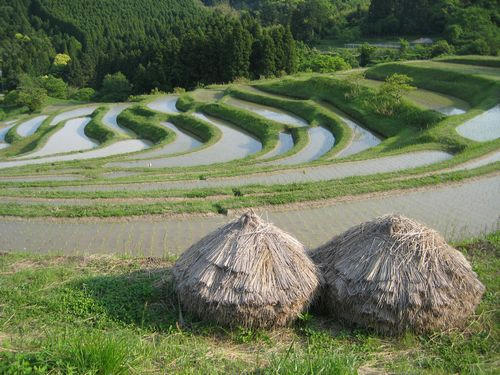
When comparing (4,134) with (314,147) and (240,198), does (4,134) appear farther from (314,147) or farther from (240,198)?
(240,198)

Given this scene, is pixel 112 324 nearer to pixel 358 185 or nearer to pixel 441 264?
pixel 441 264

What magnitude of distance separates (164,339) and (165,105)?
126 feet

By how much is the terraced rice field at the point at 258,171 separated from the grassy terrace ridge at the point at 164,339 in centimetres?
359

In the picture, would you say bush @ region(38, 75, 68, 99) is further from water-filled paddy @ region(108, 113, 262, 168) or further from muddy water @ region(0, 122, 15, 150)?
water-filled paddy @ region(108, 113, 262, 168)

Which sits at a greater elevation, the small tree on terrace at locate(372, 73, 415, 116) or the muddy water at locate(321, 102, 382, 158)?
the small tree on terrace at locate(372, 73, 415, 116)

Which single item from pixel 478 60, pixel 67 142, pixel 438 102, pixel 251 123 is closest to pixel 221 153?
pixel 251 123

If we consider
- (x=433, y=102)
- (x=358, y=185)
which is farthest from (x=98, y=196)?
(x=433, y=102)

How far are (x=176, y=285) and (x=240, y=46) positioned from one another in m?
47.9

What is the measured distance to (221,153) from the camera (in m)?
25.6

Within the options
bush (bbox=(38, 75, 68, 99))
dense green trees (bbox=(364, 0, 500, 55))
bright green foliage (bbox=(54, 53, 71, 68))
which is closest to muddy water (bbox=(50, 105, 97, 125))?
bush (bbox=(38, 75, 68, 99))

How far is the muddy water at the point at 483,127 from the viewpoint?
21822mm

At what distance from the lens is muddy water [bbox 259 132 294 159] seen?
2487cm

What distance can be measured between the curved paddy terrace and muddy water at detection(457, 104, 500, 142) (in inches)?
3.6

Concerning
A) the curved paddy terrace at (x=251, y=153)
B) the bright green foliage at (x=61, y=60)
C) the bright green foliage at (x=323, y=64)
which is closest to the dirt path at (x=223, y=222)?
the curved paddy terrace at (x=251, y=153)
